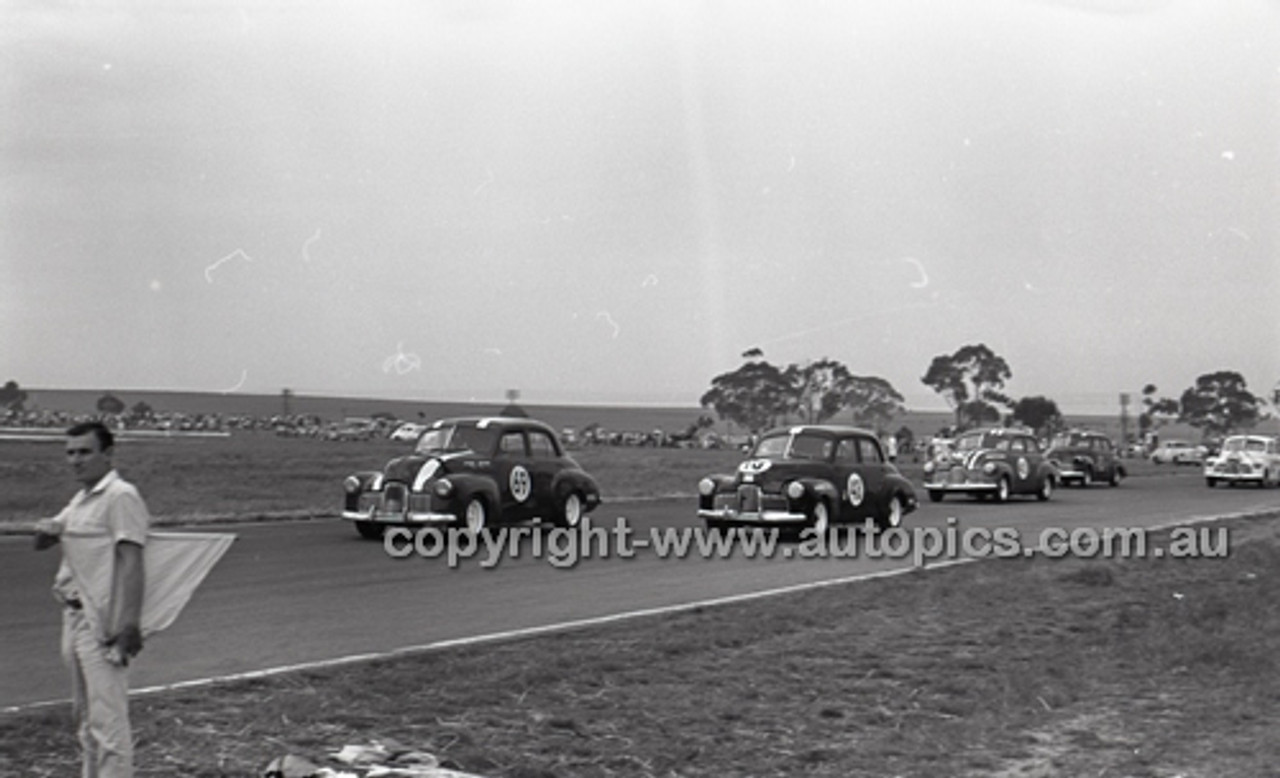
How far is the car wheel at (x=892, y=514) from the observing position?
73.5 ft

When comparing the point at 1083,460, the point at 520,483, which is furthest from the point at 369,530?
the point at 1083,460

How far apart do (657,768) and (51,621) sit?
19.7 feet

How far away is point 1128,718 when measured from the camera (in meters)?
8.74

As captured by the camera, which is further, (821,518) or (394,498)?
(821,518)

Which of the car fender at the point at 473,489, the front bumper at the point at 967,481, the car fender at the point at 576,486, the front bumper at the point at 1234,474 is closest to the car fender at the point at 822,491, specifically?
the car fender at the point at 576,486

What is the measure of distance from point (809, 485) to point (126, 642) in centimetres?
1523

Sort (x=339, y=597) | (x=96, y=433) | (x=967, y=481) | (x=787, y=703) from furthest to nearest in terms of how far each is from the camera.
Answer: (x=967, y=481)
(x=339, y=597)
(x=787, y=703)
(x=96, y=433)

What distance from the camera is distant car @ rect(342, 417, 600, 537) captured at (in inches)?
755

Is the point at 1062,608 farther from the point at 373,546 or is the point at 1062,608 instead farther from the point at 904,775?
the point at 373,546

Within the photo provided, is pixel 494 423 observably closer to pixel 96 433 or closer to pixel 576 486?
pixel 576 486

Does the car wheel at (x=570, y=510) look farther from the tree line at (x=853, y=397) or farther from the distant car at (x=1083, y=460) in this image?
the tree line at (x=853, y=397)

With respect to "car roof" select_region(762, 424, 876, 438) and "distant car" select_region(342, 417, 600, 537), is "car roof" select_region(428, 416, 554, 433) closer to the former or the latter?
"distant car" select_region(342, 417, 600, 537)

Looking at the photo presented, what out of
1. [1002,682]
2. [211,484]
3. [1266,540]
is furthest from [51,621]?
[211,484]

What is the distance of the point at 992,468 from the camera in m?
32.5
